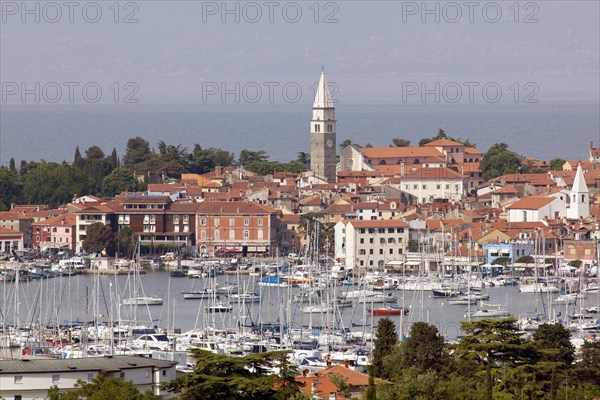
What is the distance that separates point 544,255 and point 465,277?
3523 mm

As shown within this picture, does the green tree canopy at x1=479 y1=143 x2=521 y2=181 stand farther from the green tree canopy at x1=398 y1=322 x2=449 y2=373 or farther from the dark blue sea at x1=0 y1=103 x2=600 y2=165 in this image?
the green tree canopy at x1=398 y1=322 x2=449 y2=373

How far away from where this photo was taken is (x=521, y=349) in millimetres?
22719

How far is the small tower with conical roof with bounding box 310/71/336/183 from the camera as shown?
59062 millimetres

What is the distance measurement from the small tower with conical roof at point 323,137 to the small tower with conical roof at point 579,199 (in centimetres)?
978

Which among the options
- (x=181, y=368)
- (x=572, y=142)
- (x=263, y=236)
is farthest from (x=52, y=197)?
(x=572, y=142)

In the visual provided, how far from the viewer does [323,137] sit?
59.5 meters

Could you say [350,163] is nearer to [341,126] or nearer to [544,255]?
[544,255]

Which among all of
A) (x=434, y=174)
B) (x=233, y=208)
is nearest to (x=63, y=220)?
(x=233, y=208)

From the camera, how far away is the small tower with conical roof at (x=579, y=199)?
49.9m

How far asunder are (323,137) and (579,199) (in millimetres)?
11107

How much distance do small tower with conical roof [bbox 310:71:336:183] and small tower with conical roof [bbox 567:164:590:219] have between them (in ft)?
32.1

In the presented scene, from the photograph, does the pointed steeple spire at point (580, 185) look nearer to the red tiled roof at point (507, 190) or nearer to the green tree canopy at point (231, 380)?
the red tiled roof at point (507, 190)

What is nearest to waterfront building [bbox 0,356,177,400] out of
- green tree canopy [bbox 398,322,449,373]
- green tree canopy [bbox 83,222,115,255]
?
green tree canopy [bbox 398,322,449,373]

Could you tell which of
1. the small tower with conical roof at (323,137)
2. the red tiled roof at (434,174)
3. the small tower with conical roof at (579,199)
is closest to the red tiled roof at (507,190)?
the red tiled roof at (434,174)
